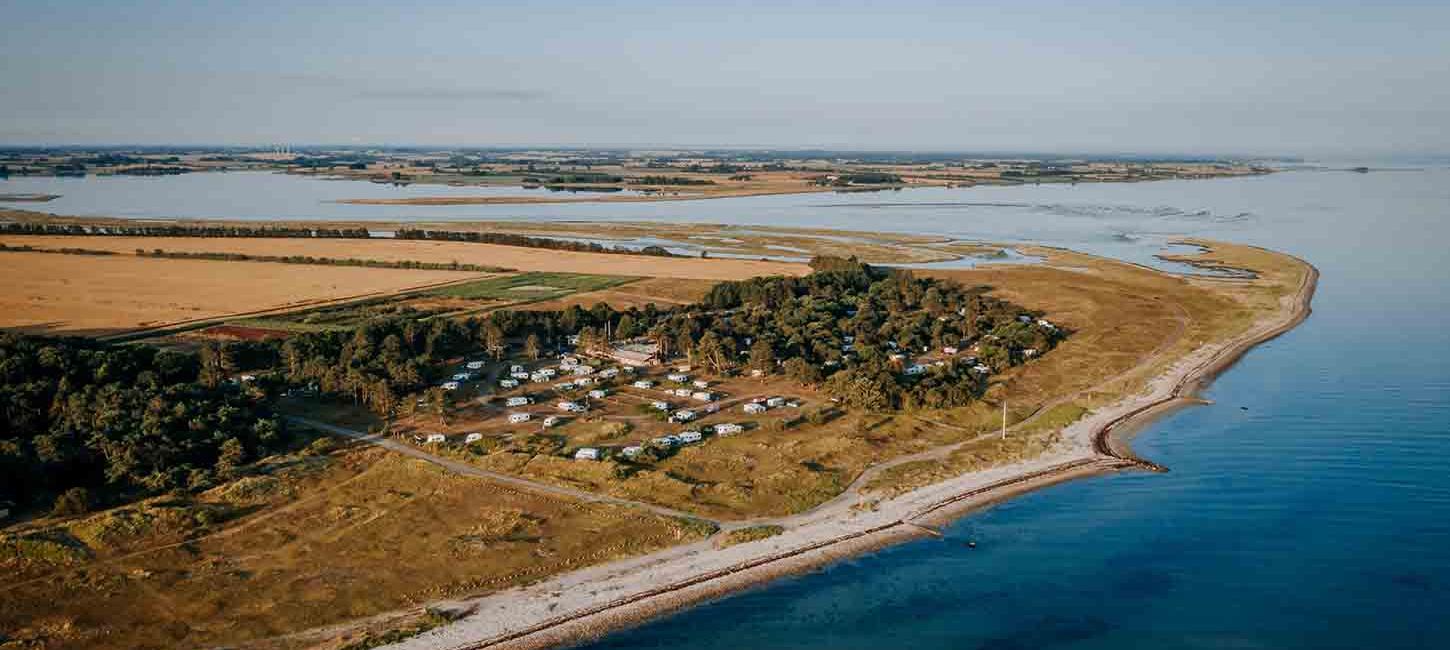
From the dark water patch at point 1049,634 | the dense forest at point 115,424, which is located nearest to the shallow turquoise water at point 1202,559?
the dark water patch at point 1049,634

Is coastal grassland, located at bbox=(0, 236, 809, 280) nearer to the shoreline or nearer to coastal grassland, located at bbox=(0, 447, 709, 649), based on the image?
the shoreline

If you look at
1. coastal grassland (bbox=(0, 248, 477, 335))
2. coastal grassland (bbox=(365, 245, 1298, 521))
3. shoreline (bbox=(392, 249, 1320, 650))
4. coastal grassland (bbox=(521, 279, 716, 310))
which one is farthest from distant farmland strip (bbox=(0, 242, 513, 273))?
shoreline (bbox=(392, 249, 1320, 650))

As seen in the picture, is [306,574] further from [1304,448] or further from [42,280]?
[42,280]

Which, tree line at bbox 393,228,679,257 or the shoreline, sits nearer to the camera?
the shoreline

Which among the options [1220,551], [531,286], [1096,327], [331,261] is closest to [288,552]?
[1220,551]

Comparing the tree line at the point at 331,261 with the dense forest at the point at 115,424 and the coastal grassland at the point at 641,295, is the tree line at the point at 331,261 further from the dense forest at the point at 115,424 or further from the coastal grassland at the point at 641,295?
the dense forest at the point at 115,424

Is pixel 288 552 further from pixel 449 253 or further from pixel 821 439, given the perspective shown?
pixel 449 253

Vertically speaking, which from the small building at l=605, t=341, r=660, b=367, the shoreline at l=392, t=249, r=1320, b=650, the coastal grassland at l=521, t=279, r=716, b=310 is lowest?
the shoreline at l=392, t=249, r=1320, b=650
